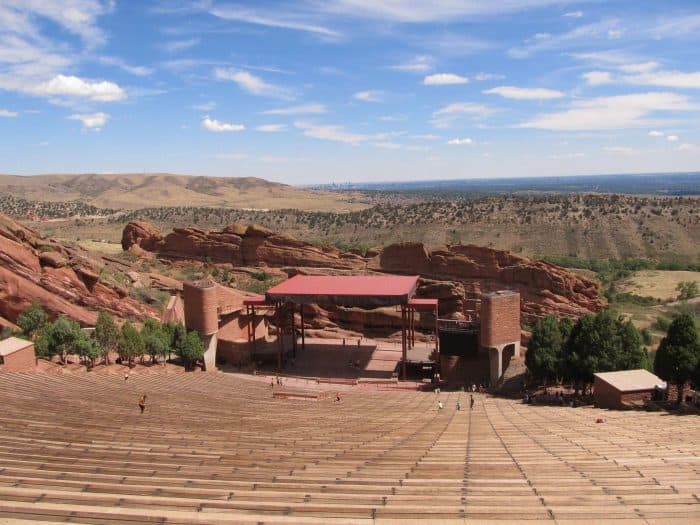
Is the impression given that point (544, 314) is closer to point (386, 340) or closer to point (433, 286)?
point (433, 286)

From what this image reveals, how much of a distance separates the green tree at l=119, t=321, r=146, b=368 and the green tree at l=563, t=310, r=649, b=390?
Result: 2412 centimetres

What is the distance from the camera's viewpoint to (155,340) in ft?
109

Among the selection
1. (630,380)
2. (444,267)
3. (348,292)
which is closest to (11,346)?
(348,292)

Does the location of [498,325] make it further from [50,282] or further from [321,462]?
[50,282]

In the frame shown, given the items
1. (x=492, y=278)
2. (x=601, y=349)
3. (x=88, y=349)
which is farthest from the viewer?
(x=492, y=278)

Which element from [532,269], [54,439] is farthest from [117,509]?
[532,269]

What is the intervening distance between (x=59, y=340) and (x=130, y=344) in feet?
12.4

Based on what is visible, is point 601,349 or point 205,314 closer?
point 601,349

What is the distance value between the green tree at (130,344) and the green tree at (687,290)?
179ft

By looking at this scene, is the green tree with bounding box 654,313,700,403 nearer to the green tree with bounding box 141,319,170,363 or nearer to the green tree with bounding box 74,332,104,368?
the green tree with bounding box 141,319,170,363

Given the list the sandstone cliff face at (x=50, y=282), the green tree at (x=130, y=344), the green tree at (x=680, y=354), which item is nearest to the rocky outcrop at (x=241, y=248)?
the sandstone cliff face at (x=50, y=282)

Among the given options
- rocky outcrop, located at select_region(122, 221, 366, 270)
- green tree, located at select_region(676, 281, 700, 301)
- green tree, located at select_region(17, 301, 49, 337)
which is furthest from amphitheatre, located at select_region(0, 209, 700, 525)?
green tree, located at select_region(676, 281, 700, 301)

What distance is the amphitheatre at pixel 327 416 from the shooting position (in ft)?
27.8

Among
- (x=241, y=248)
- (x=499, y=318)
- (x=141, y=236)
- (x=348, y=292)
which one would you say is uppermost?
(x=141, y=236)
